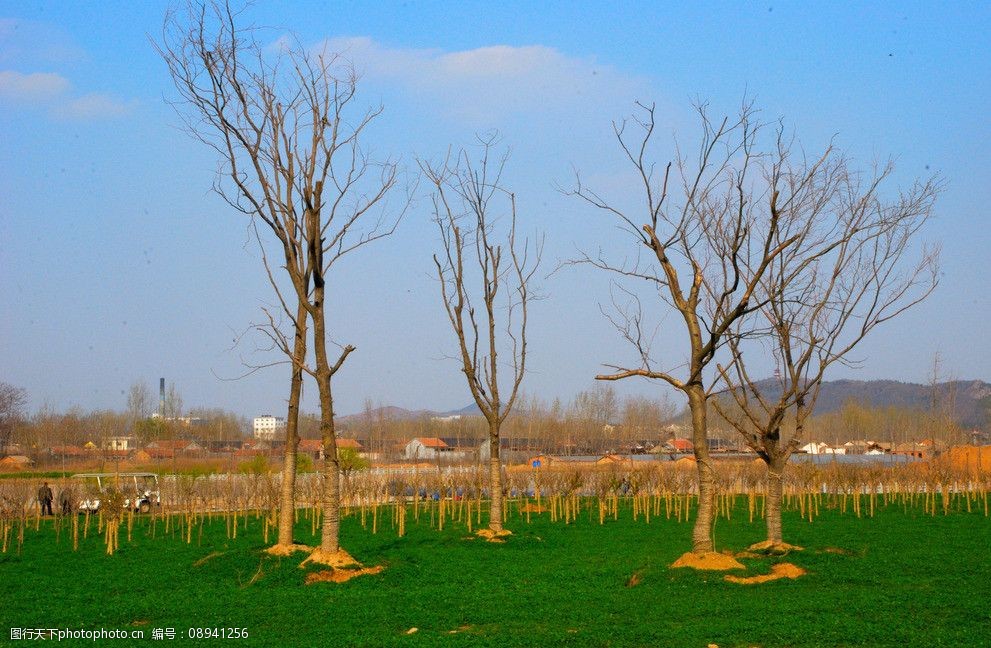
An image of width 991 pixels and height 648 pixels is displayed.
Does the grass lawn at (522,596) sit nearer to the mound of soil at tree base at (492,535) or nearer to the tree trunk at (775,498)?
the mound of soil at tree base at (492,535)

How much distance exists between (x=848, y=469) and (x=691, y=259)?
23.7 m

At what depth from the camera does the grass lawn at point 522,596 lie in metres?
9.16

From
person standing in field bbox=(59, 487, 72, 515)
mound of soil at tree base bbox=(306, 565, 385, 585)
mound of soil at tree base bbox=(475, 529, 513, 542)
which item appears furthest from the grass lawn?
person standing in field bbox=(59, 487, 72, 515)

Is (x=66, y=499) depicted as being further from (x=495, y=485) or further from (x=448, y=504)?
(x=495, y=485)

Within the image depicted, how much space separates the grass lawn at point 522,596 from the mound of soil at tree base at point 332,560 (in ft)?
1.06

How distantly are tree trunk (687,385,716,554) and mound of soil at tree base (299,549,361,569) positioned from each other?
477cm

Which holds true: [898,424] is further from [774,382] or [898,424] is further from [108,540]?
[108,540]

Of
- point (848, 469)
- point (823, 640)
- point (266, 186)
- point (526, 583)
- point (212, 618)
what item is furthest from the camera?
point (848, 469)

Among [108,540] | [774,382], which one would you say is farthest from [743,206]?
[108,540]

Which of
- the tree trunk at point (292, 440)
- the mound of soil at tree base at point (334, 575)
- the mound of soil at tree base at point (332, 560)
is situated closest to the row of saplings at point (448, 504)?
the tree trunk at point (292, 440)

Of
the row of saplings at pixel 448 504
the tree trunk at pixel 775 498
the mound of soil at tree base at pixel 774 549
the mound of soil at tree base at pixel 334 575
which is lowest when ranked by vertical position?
the row of saplings at pixel 448 504

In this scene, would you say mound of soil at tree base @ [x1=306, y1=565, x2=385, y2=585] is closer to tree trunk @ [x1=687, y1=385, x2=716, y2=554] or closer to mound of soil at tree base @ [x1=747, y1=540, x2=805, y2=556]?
tree trunk @ [x1=687, y1=385, x2=716, y2=554]

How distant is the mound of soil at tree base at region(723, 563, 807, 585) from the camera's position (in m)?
12.1

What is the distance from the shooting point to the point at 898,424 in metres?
80.2
